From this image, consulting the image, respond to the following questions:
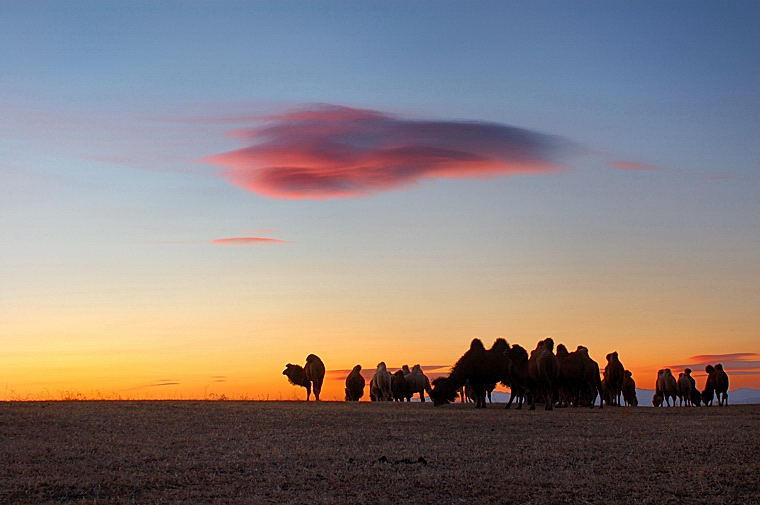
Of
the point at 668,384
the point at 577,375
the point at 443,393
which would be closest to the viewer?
the point at 577,375

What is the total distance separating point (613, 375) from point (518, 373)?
10.5 meters

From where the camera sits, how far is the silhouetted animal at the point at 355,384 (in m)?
55.3

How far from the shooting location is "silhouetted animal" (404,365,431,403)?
2106 inches

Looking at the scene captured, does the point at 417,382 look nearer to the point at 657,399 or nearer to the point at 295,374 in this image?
the point at 295,374

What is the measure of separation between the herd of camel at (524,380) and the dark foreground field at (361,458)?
6.92 metres

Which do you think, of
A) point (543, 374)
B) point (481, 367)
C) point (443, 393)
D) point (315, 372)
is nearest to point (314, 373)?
point (315, 372)

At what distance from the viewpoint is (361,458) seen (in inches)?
808

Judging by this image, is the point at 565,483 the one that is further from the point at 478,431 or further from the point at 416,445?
the point at 478,431

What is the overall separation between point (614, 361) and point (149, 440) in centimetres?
2840

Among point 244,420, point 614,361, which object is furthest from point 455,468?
point 614,361

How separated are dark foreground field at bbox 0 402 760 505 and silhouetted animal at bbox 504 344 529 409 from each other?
6731mm

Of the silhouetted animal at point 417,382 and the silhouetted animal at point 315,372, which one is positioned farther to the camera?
the silhouetted animal at point 417,382

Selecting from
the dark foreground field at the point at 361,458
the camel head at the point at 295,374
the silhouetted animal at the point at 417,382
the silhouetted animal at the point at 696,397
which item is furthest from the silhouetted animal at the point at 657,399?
A: the dark foreground field at the point at 361,458

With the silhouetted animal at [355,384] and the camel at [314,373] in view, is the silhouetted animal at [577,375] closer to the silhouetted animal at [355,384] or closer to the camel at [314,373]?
the camel at [314,373]
